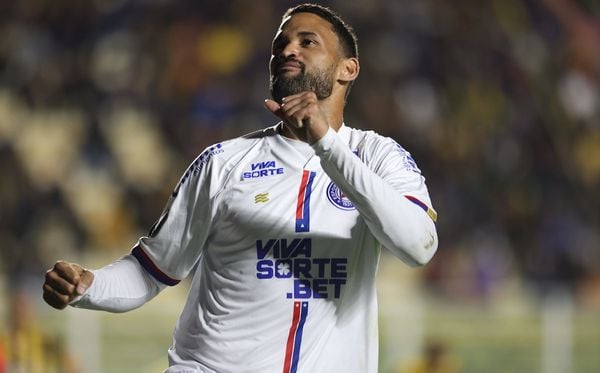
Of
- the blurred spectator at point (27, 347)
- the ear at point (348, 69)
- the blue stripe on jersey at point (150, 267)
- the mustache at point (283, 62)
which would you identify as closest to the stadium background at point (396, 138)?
the blurred spectator at point (27, 347)

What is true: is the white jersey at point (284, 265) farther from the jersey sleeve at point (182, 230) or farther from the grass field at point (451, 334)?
the grass field at point (451, 334)

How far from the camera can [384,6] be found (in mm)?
11430

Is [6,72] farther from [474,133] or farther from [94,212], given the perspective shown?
[474,133]

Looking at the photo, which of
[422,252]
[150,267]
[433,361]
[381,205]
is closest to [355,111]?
[433,361]

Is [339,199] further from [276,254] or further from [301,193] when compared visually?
[276,254]

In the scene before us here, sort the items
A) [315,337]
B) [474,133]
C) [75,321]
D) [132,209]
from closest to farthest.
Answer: [315,337]
[75,321]
[132,209]
[474,133]

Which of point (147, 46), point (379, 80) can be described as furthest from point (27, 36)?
point (379, 80)

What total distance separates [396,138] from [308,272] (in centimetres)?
702

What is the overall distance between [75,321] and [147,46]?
13.2ft

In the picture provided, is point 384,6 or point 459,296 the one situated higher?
point 384,6

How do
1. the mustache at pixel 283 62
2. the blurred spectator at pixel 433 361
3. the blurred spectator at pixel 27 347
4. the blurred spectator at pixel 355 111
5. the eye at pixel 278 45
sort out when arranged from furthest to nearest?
the blurred spectator at pixel 355 111
the blurred spectator at pixel 433 361
the blurred spectator at pixel 27 347
the eye at pixel 278 45
the mustache at pixel 283 62

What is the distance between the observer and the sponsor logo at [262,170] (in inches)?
145

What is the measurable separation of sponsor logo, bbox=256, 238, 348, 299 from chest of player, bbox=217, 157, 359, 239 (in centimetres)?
5

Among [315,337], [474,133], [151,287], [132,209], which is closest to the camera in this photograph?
[315,337]
